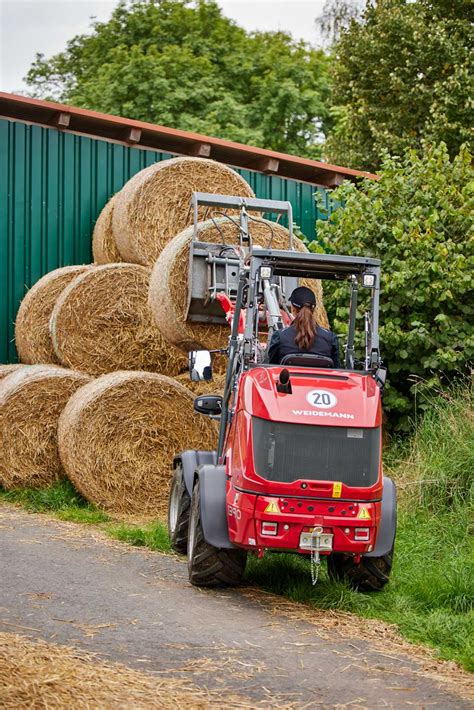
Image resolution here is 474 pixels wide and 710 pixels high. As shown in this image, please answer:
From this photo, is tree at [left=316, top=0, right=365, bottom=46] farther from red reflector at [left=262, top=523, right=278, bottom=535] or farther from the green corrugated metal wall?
red reflector at [left=262, top=523, right=278, bottom=535]

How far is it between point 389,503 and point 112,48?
30.4m

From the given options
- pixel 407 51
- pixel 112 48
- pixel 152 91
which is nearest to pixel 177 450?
pixel 407 51

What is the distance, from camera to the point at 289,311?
9.45m

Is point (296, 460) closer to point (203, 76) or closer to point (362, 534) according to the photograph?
point (362, 534)

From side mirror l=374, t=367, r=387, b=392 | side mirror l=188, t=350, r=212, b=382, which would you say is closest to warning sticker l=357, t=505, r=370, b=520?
side mirror l=374, t=367, r=387, b=392

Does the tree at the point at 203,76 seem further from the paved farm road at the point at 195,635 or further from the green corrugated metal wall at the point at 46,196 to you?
the paved farm road at the point at 195,635

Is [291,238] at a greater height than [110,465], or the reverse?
[291,238]

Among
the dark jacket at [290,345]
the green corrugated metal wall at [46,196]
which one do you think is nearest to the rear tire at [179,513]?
the dark jacket at [290,345]

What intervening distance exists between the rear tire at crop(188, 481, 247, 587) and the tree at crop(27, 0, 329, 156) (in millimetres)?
24230

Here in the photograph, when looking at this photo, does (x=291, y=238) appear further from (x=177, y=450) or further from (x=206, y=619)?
(x=206, y=619)

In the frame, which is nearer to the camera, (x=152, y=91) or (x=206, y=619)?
(x=206, y=619)

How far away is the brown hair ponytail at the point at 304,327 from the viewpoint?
759 cm

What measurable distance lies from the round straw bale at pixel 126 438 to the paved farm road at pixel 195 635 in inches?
79.1

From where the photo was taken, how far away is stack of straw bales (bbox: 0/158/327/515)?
35.9 ft
